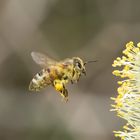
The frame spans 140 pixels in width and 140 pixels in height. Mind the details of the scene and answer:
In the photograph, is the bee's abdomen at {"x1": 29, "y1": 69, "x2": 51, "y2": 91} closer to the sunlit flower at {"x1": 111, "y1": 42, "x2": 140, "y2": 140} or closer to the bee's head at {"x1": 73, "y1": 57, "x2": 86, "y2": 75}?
the bee's head at {"x1": 73, "y1": 57, "x2": 86, "y2": 75}

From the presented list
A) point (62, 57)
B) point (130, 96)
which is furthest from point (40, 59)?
point (62, 57)

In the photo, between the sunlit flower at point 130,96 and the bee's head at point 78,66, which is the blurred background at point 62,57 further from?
the sunlit flower at point 130,96

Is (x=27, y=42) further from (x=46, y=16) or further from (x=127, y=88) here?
(x=127, y=88)

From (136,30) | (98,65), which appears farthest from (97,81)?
(136,30)

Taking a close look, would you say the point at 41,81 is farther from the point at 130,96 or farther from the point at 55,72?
the point at 130,96

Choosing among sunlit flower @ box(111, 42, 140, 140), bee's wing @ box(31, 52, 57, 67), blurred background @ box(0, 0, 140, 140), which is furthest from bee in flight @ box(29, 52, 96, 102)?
blurred background @ box(0, 0, 140, 140)
